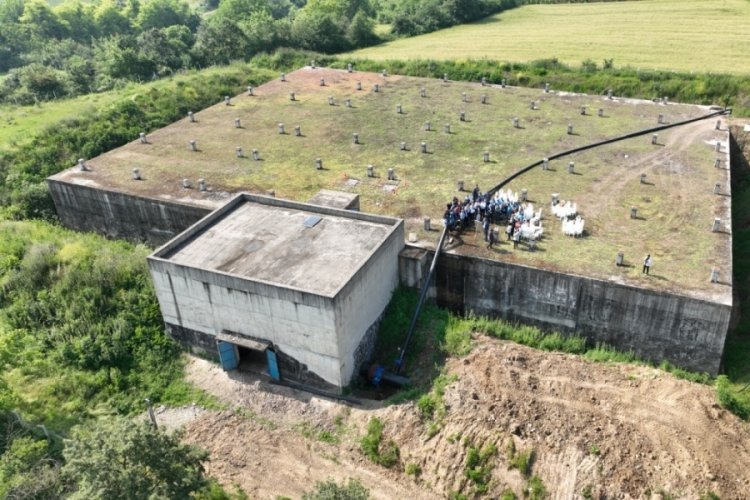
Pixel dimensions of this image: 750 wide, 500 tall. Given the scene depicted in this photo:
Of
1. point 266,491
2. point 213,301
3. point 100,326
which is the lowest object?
Answer: point 266,491

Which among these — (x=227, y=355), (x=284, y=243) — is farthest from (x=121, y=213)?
(x=227, y=355)

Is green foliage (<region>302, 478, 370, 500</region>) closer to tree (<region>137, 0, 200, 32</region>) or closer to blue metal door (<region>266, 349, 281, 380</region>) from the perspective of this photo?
blue metal door (<region>266, 349, 281, 380</region>)

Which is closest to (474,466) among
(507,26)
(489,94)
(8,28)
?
(489,94)

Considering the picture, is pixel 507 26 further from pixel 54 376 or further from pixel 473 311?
pixel 54 376

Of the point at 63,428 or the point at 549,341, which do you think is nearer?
the point at 63,428

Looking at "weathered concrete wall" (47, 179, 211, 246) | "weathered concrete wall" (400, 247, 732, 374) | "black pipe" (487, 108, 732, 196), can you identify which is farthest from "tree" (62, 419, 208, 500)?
"black pipe" (487, 108, 732, 196)

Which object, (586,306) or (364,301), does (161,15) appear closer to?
(364,301)
